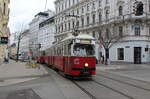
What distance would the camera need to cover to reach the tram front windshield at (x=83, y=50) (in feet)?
51.2

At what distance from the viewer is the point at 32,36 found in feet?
432

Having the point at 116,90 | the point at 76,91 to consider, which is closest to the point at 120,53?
the point at 116,90

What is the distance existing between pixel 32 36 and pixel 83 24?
73.3 meters

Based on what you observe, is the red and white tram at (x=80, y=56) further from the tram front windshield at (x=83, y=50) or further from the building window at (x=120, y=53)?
the building window at (x=120, y=53)

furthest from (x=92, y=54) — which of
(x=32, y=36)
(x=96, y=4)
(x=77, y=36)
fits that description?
(x=32, y=36)

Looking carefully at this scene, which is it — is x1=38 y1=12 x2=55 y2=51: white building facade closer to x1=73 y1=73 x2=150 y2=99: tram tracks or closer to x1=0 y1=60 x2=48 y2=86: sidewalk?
x1=0 y1=60 x2=48 y2=86: sidewalk

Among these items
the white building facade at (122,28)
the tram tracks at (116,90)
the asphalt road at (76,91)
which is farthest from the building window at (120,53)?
the tram tracks at (116,90)

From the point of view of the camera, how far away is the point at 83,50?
15.8 metres

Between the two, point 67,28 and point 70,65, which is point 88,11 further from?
point 70,65

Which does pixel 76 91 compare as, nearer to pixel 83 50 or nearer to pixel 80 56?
pixel 80 56

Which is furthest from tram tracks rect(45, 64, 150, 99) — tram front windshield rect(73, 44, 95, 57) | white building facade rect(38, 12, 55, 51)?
white building facade rect(38, 12, 55, 51)

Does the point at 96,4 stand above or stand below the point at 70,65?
above

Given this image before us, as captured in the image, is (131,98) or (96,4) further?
(96,4)

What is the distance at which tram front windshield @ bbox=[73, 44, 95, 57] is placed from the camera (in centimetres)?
1560
